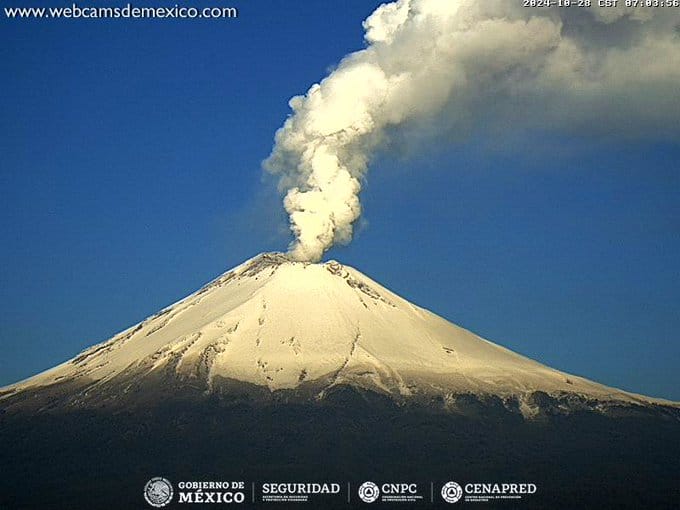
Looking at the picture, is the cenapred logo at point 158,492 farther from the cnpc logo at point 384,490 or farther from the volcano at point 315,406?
the cnpc logo at point 384,490

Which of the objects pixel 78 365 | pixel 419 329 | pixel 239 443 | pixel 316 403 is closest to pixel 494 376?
pixel 419 329

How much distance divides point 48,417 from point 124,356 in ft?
43.3

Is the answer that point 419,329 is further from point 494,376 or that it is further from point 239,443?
point 239,443

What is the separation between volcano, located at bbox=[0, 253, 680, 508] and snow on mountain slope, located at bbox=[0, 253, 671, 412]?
0.72 ft

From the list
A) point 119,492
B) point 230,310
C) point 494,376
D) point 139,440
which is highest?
point 230,310

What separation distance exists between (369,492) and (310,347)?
33.7 metres

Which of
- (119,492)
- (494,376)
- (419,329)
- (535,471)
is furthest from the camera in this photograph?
(419,329)

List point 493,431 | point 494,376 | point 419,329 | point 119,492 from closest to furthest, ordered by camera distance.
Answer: point 119,492 < point 493,431 < point 494,376 < point 419,329

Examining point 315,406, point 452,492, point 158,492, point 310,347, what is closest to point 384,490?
point 452,492

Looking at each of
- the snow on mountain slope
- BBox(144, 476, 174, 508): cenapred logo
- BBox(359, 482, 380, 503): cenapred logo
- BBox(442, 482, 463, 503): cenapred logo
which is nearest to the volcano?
the snow on mountain slope

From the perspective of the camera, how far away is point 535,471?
106 meters

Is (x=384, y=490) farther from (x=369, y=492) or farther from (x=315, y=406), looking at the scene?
(x=315, y=406)

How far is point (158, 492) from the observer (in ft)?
307

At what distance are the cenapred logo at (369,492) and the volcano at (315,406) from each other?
9.33 ft
